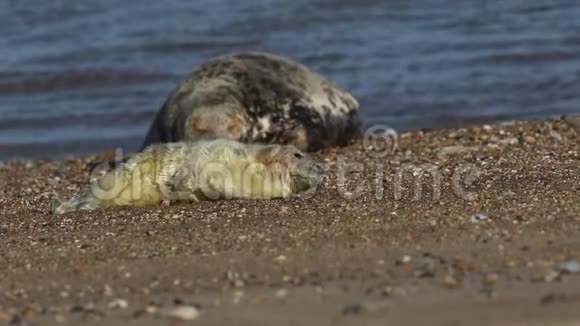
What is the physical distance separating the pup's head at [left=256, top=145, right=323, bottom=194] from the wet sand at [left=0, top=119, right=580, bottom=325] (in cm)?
12

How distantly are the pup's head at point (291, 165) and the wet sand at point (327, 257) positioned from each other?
0.38 ft

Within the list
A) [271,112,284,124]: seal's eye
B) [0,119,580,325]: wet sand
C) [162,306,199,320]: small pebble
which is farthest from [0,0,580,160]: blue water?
[162,306,199,320]: small pebble

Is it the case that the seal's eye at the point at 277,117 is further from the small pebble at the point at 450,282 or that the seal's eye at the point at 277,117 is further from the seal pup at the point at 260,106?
the small pebble at the point at 450,282

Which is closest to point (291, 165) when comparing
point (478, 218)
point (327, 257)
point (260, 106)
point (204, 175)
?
point (204, 175)

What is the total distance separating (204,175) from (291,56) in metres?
6.59

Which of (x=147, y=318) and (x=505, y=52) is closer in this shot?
(x=147, y=318)

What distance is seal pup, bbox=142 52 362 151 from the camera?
336 inches

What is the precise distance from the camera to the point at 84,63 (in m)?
12.7

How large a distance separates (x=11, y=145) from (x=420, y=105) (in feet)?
9.86

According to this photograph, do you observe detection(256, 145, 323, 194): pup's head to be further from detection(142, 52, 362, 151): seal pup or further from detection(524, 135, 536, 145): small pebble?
detection(524, 135, 536, 145): small pebble

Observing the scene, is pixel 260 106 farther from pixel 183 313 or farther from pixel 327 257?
pixel 183 313

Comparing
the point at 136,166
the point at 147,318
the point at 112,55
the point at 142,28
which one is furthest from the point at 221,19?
the point at 147,318

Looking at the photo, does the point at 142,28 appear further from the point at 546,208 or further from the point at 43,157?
the point at 546,208

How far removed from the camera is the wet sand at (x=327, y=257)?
155 inches
